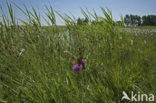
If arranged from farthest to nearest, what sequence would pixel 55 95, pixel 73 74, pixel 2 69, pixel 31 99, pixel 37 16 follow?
pixel 37 16 < pixel 2 69 < pixel 73 74 < pixel 31 99 < pixel 55 95

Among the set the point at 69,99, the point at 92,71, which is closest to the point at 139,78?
the point at 92,71

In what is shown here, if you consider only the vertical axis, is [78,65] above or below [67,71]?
above

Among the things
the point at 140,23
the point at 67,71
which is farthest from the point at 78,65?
the point at 140,23

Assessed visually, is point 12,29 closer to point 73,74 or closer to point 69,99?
point 73,74

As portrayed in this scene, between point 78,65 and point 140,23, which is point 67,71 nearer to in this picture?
point 78,65

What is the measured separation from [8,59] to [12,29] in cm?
75

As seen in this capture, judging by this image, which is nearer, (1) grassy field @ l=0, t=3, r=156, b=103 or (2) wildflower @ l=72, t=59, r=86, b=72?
(2) wildflower @ l=72, t=59, r=86, b=72

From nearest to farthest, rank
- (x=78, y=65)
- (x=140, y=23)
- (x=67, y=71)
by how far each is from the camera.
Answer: (x=78, y=65) < (x=67, y=71) < (x=140, y=23)

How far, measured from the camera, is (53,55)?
5.79 feet

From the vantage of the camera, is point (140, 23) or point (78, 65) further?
point (140, 23)

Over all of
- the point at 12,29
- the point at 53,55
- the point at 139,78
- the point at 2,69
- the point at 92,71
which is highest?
the point at 12,29

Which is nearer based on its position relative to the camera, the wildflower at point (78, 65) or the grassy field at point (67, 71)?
the wildflower at point (78, 65)

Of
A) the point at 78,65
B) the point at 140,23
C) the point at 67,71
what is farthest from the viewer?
the point at 140,23

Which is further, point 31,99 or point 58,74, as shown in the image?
point 58,74
